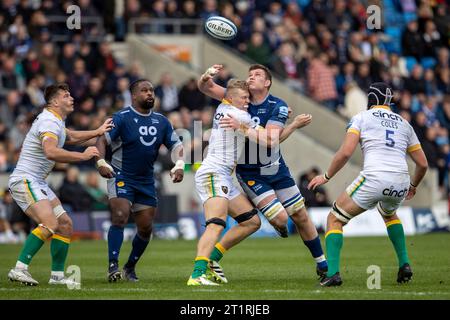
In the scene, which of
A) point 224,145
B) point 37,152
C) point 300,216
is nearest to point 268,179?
point 300,216

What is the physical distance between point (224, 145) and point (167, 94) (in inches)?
624

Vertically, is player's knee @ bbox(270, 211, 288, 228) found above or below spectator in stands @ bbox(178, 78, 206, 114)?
below

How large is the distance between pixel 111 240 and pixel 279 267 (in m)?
3.52

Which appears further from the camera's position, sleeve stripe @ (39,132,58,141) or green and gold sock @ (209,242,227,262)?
green and gold sock @ (209,242,227,262)

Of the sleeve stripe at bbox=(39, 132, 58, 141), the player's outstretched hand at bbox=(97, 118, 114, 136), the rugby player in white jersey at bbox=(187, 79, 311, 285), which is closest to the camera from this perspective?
the rugby player in white jersey at bbox=(187, 79, 311, 285)

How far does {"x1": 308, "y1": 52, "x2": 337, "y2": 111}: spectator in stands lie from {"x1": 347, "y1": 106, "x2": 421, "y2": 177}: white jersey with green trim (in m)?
18.2

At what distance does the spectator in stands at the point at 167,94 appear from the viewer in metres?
29.0

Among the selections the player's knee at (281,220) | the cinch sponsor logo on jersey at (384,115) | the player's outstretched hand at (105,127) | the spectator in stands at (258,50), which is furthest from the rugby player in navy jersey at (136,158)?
the spectator in stands at (258,50)

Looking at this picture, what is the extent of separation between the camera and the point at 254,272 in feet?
51.4

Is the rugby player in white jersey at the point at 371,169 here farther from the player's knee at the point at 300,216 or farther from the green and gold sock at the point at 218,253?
the green and gold sock at the point at 218,253

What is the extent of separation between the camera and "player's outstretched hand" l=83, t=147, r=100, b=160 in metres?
13.2

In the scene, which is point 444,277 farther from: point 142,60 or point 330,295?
point 142,60

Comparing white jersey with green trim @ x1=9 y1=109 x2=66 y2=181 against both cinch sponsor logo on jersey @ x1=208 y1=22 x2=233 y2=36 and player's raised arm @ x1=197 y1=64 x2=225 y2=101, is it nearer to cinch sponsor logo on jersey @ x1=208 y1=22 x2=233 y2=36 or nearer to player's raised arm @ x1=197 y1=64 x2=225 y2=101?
player's raised arm @ x1=197 y1=64 x2=225 y2=101

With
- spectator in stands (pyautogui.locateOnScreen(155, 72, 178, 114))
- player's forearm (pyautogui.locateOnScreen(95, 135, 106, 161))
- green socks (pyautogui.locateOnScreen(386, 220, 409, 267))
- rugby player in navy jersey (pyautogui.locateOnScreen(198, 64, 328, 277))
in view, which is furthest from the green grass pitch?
spectator in stands (pyautogui.locateOnScreen(155, 72, 178, 114))
